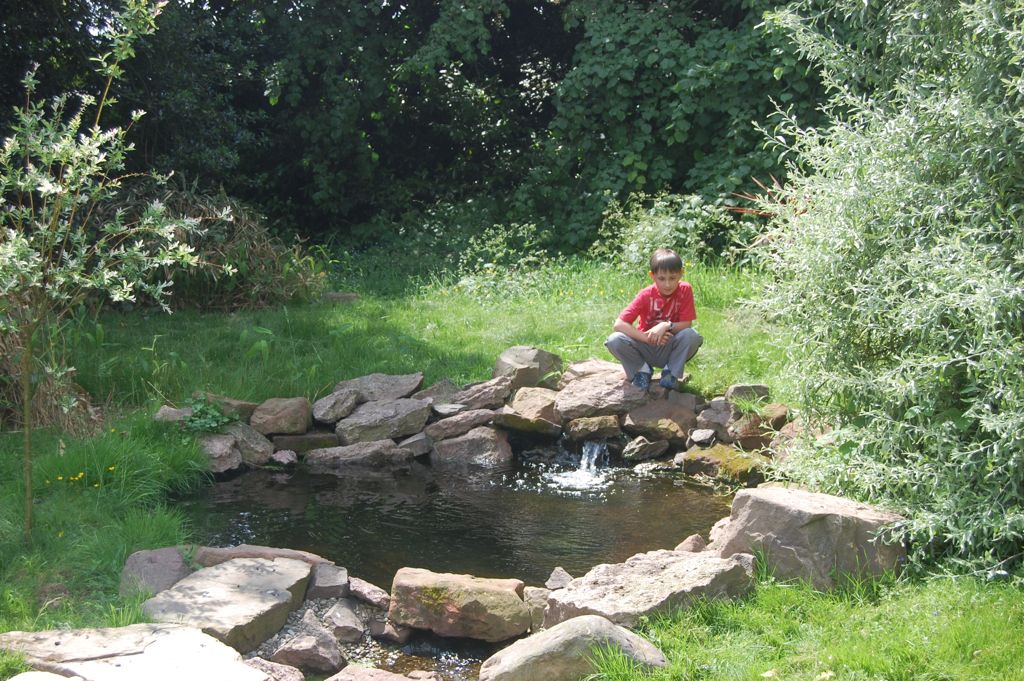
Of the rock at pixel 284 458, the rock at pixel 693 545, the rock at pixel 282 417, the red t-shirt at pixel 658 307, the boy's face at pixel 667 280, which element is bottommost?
the rock at pixel 284 458

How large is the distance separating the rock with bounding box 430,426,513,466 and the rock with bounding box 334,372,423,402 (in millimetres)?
643

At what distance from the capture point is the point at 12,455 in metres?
6.50

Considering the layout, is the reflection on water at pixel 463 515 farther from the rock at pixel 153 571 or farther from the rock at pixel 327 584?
the rock at pixel 153 571

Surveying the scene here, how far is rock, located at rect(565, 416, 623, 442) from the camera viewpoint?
7.95 m

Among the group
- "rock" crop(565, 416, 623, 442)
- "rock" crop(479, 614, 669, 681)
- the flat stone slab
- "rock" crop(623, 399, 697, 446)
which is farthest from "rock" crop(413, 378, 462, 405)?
"rock" crop(479, 614, 669, 681)

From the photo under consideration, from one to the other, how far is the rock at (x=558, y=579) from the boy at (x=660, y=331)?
289cm

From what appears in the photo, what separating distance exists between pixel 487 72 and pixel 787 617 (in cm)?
1256

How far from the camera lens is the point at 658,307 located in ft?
26.8

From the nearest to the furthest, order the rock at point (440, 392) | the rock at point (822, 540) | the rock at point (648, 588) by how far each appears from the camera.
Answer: the rock at point (648, 588), the rock at point (822, 540), the rock at point (440, 392)

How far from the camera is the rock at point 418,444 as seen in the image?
794cm

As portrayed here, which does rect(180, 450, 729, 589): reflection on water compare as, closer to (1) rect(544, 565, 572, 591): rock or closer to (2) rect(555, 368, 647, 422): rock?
(1) rect(544, 565, 572, 591): rock

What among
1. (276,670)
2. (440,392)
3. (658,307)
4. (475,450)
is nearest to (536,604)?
(276,670)

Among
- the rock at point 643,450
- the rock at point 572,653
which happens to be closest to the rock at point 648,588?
the rock at point 572,653

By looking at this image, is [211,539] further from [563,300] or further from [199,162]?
[199,162]
